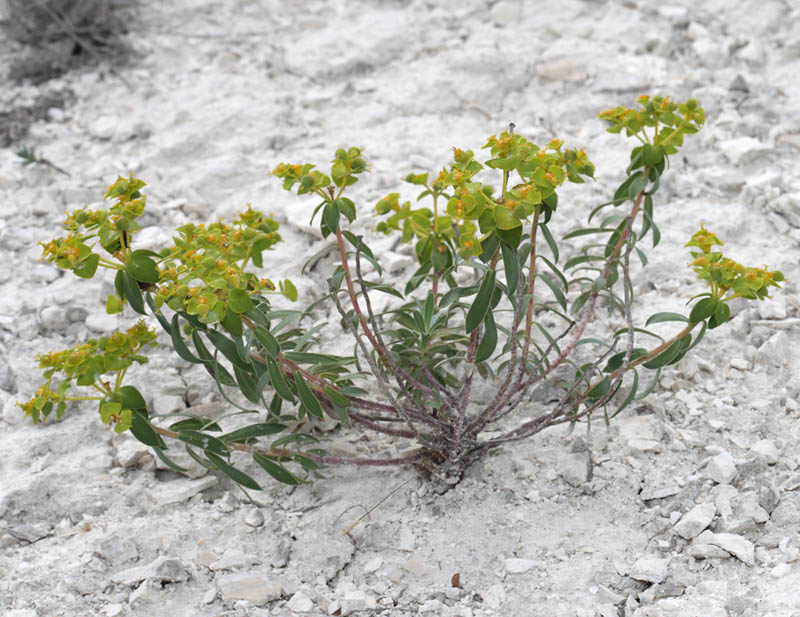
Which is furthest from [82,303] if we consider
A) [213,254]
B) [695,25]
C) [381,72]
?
[695,25]

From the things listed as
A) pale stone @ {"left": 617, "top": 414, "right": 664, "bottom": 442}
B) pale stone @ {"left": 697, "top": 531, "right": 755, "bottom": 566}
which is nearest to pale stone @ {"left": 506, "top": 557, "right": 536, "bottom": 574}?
pale stone @ {"left": 697, "top": 531, "right": 755, "bottom": 566}

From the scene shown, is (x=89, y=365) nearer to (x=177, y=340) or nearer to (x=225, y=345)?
(x=177, y=340)

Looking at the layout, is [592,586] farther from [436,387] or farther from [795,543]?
[436,387]

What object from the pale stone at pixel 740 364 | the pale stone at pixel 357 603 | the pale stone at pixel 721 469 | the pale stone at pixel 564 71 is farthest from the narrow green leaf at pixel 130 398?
the pale stone at pixel 564 71

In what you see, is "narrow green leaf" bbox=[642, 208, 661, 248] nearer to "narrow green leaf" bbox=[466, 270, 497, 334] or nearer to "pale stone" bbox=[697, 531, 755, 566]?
"narrow green leaf" bbox=[466, 270, 497, 334]

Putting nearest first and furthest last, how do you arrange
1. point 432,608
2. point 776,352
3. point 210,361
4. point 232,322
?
point 232,322, point 432,608, point 210,361, point 776,352

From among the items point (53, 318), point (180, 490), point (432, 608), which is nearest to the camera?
point (432, 608)

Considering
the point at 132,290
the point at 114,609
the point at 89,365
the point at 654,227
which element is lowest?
the point at 114,609

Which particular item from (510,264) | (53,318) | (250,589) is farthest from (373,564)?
(53,318)

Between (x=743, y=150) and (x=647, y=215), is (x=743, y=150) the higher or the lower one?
the lower one
